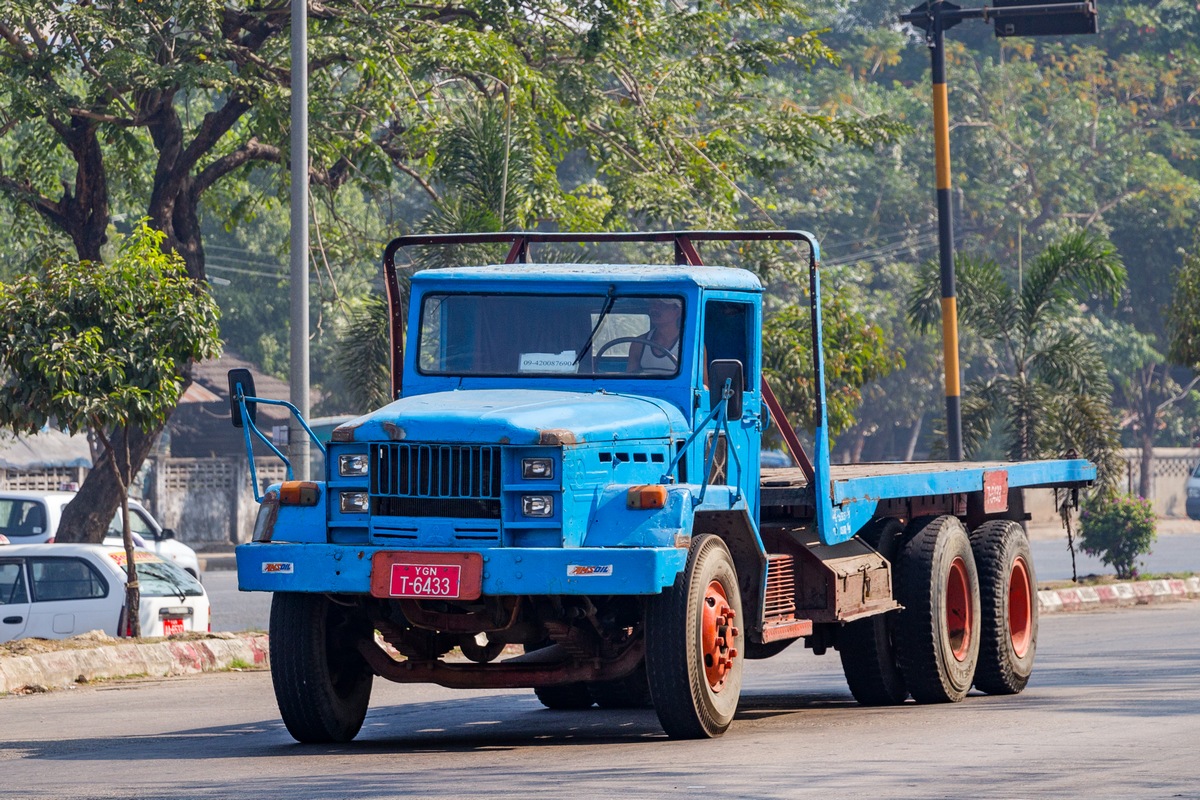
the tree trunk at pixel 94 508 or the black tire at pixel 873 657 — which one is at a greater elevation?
the tree trunk at pixel 94 508

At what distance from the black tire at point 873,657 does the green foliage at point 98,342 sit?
651 centimetres

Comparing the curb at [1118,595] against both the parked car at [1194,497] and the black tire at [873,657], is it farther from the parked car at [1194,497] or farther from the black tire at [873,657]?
the parked car at [1194,497]

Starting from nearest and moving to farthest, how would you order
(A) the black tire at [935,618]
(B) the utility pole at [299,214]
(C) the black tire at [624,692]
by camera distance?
(A) the black tire at [935,618]
(C) the black tire at [624,692]
(B) the utility pole at [299,214]

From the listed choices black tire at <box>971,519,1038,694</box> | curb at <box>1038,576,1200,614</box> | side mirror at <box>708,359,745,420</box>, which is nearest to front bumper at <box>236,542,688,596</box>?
side mirror at <box>708,359,745,420</box>

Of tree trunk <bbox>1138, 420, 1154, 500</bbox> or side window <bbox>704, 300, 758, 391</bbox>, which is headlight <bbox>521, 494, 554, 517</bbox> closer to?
side window <bbox>704, 300, 758, 391</bbox>

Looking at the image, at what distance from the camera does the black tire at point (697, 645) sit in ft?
30.4

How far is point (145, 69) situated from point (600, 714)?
1058cm

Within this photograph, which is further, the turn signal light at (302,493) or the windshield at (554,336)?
the windshield at (554,336)

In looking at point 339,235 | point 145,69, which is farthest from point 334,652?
point 339,235

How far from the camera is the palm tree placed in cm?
2361

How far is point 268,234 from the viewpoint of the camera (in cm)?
5044

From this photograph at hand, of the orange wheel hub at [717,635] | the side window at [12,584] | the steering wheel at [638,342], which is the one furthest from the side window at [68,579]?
the orange wheel hub at [717,635]

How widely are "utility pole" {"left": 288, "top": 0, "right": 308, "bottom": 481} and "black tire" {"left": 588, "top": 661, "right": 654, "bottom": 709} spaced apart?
5438mm

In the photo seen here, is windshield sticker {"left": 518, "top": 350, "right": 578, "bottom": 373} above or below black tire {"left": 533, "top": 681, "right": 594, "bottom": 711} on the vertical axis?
above
